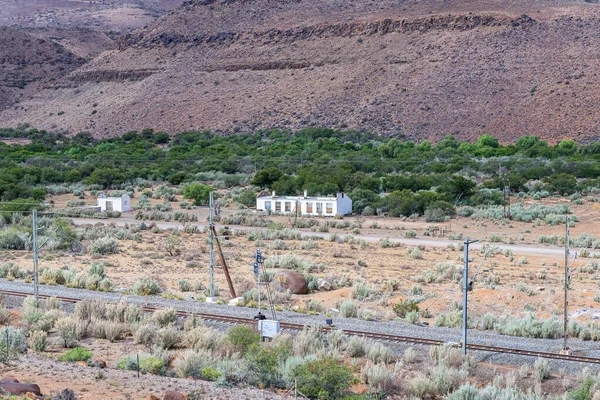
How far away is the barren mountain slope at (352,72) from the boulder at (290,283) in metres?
67.5

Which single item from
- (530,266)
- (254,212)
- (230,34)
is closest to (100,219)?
(254,212)

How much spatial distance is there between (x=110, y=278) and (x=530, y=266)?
612 inches

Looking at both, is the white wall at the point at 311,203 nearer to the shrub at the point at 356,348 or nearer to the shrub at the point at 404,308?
the shrub at the point at 404,308

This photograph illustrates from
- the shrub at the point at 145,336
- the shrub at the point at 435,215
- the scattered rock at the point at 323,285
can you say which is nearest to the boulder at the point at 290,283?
the scattered rock at the point at 323,285

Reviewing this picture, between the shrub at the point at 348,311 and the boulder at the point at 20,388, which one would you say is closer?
the boulder at the point at 20,388

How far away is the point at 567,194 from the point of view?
62094mm

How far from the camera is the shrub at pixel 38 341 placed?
18.1 meters

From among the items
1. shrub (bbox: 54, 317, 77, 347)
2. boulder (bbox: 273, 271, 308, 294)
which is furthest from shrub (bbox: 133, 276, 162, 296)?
shrub (bbox: 54, 317, 77, 347)

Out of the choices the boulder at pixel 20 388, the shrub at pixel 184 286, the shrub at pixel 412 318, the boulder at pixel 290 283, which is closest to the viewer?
the boulder at pixel 20 388

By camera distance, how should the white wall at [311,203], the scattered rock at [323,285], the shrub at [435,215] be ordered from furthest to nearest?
the white wall at [311,203] → the shrub at [435,215] → the scattered rock at [323,285]

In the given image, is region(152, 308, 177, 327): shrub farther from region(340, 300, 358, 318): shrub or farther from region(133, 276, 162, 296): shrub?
region(133, 276, 162, 296): shrub

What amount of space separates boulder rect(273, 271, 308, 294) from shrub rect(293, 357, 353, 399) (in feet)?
39.0

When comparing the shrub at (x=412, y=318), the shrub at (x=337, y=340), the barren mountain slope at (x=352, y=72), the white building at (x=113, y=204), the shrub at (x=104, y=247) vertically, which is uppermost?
the barren mountain slope at (x=352, y=72)

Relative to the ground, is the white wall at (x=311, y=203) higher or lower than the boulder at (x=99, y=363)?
higher
